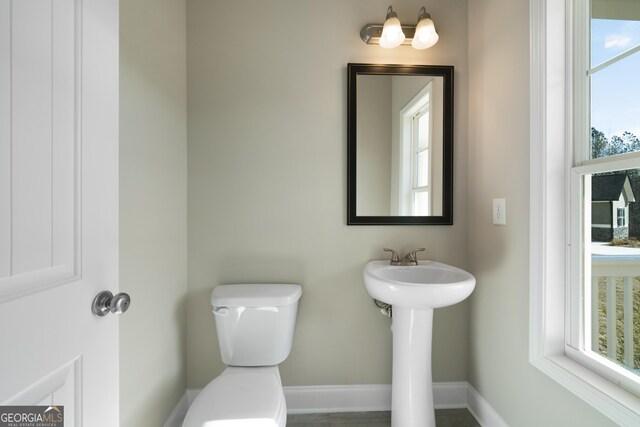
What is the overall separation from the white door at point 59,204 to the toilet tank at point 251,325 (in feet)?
2.27

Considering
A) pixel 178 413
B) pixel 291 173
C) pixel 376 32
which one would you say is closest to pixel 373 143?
pixel 291 173

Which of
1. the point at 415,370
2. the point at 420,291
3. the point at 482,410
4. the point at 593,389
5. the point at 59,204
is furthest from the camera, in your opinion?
the point at 482,410

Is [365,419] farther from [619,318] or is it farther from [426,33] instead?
[426,33]

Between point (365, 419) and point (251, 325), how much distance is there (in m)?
0.82

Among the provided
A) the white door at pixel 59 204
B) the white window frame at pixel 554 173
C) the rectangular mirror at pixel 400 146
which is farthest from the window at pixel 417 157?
the white door at pixel 59 204

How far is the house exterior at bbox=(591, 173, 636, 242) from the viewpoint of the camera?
3.14 feet

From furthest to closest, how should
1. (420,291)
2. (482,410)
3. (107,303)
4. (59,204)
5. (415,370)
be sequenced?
(482,410)
(415,370)
(420,291)
(107,303)
(59,204)

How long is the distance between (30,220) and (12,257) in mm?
68

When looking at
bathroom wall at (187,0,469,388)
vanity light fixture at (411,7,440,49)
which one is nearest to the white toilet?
bathroom wall at (187,0,469,388)

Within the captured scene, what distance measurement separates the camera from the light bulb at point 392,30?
5.01 feet

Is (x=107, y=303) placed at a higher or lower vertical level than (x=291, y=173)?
lower

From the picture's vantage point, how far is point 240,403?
1115 millimetres

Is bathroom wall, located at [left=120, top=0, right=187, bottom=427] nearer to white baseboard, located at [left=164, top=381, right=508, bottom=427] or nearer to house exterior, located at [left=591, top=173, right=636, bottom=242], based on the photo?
white baseboard, located at [left=164, top=381, right=508, bottom=427]

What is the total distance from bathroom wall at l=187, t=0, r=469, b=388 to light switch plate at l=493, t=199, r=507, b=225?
288mm
